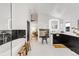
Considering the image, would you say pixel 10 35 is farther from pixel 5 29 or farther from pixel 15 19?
pixel 15 19

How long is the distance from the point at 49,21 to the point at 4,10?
82cm

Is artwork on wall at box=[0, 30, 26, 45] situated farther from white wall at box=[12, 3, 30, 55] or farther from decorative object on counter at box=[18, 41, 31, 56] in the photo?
decorative object on counter at box=[18, 41, 31, 56]

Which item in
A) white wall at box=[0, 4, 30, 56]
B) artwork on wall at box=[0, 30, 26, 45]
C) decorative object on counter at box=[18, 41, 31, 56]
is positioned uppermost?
white wall at box=[0, 4, 30, 56]

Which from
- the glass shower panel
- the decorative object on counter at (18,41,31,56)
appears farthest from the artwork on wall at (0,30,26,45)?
the decorative object on counter at (18,41,31,56)

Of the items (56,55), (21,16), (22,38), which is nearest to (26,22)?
(21,16)

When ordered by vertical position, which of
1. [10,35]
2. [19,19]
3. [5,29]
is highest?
[19,19]

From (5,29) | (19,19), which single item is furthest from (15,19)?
(5,29)

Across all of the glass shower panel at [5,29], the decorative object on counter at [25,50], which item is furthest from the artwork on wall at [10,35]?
the decorative object on counter at [25,50]

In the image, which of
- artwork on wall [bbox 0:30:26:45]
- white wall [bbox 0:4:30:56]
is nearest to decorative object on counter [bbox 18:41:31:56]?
white wall [bbox 0:4:30:56]

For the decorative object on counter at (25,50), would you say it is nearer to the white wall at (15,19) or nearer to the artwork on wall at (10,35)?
the white wall at (15,19)

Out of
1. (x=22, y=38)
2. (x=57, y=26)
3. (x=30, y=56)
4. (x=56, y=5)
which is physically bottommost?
(x=30, y=56)

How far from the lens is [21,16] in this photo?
243 centimetres

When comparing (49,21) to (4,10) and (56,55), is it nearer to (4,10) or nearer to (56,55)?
(56,55)

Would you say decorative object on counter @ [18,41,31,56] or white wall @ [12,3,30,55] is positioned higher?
white wall @ [12,3,30,55]
